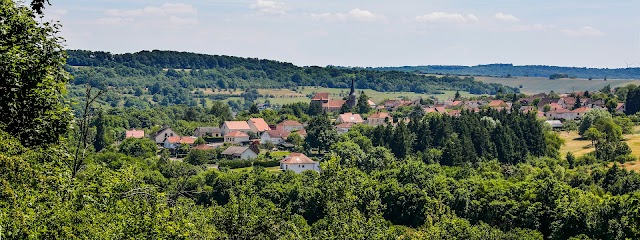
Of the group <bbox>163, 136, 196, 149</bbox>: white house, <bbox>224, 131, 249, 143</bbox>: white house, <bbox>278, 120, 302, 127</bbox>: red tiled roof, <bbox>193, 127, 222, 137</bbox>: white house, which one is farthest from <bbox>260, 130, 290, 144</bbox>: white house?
<bbox>278, 120, 302, 127</bbox>: red tiled roof

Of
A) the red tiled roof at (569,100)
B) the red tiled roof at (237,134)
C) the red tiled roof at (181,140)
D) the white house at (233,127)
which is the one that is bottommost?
the red tiled roof at (181,140)

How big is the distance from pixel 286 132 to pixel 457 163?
116 ft

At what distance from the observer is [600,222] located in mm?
53781

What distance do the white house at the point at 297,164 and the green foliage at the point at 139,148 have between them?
686 inches

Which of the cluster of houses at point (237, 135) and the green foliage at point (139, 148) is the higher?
the green foliage at point (139, 148)

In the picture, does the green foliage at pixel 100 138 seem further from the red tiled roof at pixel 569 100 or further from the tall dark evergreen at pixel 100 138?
the red tiled roof at pixel 569 100

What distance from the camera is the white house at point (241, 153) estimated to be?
100562 mm

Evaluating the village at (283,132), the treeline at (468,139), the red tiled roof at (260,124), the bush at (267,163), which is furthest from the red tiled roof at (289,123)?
the bush at (267,163)

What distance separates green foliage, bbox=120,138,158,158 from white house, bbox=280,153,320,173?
57.2ft

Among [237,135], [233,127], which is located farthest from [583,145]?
[233,127]

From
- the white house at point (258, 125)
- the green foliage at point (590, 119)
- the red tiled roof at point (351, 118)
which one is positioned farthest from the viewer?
the red tiled roof at point (351, 118)

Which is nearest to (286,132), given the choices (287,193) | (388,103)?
(287,193)

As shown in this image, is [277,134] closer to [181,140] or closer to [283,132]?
[283,132]

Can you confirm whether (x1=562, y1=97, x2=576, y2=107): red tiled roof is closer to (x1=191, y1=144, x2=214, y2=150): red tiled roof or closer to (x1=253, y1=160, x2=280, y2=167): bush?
(x1=191, y1=144, x2=214, y2=150): red tiled roof
